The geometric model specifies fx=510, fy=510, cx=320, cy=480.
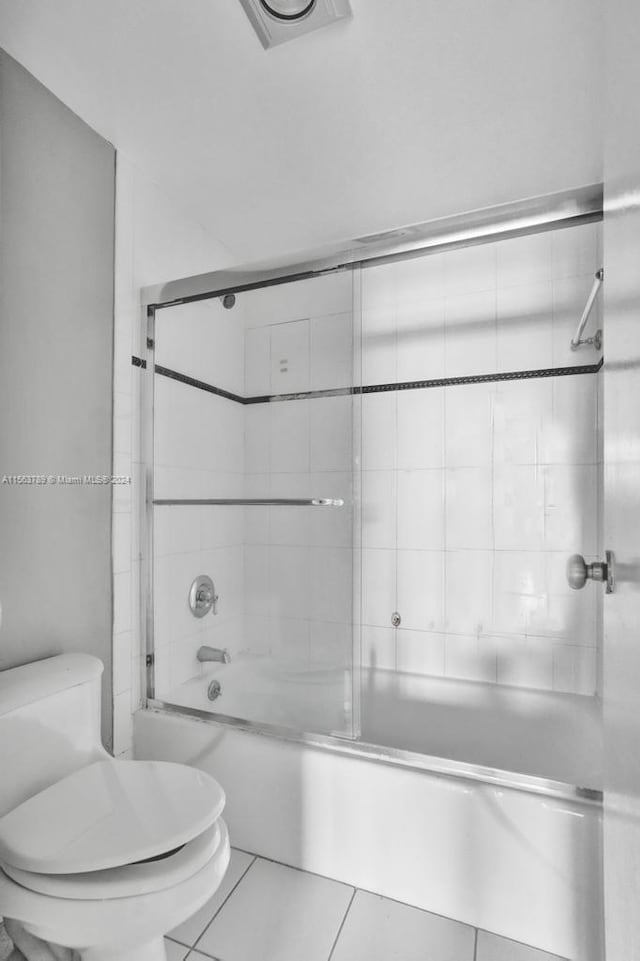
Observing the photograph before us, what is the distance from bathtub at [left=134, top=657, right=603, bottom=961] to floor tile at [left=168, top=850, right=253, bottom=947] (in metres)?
0.05

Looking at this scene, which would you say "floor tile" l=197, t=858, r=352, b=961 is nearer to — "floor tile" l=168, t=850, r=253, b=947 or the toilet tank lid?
"floor tile" l=168, t=850, r=253, b=947

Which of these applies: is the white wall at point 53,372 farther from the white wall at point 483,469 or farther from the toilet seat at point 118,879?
the white wall at point 483,469

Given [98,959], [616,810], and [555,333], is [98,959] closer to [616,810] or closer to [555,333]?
[616,810]

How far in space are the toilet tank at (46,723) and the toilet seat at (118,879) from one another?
0.27 m

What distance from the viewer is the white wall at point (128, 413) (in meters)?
1.73

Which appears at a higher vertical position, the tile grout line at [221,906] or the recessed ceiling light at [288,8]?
the recessed ceiling light at [288,8]

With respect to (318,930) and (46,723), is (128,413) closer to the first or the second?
(46,723)

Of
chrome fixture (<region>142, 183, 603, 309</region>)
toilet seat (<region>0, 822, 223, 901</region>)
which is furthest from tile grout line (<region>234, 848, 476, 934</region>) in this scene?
chrome fixture (<region>142, 183, 603, 309</region>)

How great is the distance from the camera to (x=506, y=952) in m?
1.22

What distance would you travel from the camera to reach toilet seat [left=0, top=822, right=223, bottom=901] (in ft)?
2.91

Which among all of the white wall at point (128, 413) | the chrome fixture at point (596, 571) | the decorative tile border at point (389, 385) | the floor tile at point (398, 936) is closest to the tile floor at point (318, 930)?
the floor tile at point (398, 936)

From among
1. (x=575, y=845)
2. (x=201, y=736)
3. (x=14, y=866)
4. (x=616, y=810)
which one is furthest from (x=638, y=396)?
(x=201, y=736)

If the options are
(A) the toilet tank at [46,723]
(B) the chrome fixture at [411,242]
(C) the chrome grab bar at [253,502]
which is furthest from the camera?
(C) the chrome grab bar at [253,502]

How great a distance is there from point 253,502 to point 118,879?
1.13m
